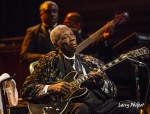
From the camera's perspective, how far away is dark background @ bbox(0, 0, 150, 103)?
7.17 m

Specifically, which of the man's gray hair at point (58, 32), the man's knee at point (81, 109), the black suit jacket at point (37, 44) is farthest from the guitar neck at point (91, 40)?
the man's knee at point (81, 109)

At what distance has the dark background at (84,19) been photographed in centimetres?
717

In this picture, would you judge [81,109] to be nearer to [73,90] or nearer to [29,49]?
[73,90]

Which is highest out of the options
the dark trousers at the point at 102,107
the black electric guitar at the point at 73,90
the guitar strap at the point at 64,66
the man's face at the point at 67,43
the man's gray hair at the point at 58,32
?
the man's gray hair at the point at 58,32

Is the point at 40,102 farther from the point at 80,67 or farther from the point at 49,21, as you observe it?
the point at 49,21

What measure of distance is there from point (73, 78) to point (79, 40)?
Result: 5.27 ft

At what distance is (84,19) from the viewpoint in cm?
781

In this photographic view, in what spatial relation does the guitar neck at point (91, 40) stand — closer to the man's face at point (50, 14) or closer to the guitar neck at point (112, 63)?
the man's face at point (50, 14)

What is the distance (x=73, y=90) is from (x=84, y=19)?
11.2ft

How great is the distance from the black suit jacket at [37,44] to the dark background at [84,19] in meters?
1.04

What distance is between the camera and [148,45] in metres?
5.55

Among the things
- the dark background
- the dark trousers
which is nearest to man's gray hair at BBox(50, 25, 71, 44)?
the dark trousers

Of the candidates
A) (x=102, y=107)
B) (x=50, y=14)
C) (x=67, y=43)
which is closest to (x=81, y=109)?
(x=102, y=107)

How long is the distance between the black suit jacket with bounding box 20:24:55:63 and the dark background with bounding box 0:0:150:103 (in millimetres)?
1042
